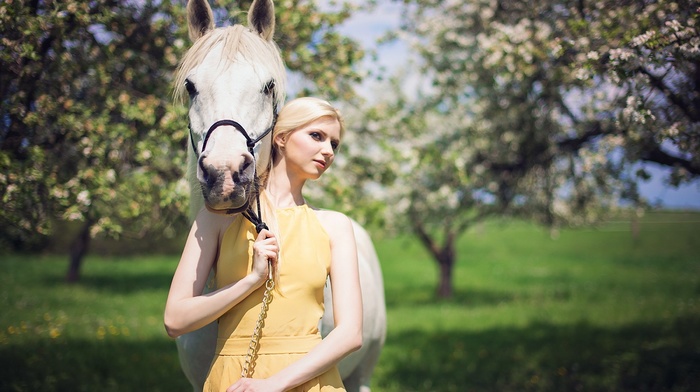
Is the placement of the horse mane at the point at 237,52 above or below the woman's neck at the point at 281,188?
above

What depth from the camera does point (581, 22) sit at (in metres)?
3.93

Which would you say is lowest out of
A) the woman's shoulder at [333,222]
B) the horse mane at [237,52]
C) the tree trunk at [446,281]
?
the tree trunk at [446,281]

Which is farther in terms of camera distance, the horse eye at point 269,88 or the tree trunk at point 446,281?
the tree trunk at point 446,281

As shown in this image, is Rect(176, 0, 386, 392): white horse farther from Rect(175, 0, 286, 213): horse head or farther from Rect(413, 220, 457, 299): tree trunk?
Rect(413, 220, 457, 299): tree trunk

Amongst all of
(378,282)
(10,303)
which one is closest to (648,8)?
(378,282)

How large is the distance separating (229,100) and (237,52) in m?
0.26

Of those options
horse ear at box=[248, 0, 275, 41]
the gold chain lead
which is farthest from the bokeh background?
the gold chain lead

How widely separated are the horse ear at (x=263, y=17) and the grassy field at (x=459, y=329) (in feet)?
13.8

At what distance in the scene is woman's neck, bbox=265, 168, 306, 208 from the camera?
7.61 ft

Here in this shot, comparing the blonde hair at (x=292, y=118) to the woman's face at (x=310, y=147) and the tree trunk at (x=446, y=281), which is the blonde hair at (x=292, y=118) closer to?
the woman's face at (x=310, y=147)

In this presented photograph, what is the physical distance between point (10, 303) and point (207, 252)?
10.6 metres

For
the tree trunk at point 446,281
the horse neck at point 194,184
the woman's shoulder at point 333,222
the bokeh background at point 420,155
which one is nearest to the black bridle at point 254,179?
the woman's shoulder at point 333,222

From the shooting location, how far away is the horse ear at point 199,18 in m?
2.53

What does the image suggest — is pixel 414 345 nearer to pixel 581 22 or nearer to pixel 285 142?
pixel 581 22
